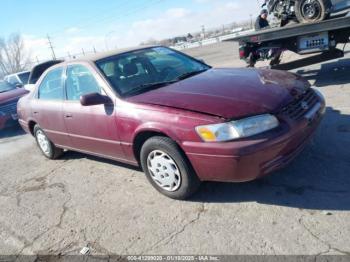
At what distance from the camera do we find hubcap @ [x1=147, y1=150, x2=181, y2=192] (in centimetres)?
347

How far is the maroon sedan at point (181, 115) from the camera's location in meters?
3.01

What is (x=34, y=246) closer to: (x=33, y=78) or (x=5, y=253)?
(x=5, y=253)

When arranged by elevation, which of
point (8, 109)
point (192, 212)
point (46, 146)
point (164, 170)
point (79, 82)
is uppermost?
point (79, 82)

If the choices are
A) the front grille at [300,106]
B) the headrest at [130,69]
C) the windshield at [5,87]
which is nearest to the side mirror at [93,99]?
the headrest at [130,69]

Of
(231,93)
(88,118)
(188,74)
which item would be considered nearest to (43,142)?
(88,118)

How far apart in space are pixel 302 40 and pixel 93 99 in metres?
5.17

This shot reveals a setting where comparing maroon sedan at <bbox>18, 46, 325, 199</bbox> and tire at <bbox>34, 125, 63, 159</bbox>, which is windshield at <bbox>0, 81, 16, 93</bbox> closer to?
tire at <bbox>34, 125, 63, 159</bbox>

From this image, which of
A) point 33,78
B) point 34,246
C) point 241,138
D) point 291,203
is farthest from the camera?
point 33,78

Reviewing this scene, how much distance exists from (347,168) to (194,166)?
1.64 metres

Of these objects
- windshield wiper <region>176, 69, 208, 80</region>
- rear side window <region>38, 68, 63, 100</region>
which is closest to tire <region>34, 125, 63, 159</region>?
rear side window <region>38, 68, 63, 100</region>

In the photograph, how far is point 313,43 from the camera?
7.04 meters

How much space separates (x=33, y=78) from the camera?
11016 millimetres

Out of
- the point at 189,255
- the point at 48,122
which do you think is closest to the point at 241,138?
the point at 189,255

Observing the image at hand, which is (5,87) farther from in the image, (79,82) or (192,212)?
(192,212)
